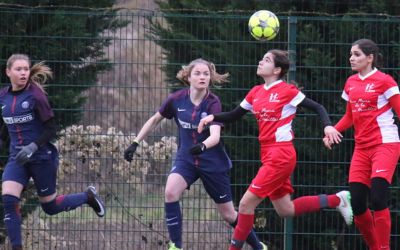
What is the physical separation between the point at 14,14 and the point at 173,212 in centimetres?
330

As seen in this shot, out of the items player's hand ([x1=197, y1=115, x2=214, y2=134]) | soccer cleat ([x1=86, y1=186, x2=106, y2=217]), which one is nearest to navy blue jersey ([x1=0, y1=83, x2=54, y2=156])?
soccer cleat ([x1=86, y1=186, x2=106, y2=217])

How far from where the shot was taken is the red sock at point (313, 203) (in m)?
10.2

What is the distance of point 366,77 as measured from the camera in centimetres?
998

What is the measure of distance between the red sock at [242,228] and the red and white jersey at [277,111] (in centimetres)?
74


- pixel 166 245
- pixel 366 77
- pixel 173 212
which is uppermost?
pixel 366 77

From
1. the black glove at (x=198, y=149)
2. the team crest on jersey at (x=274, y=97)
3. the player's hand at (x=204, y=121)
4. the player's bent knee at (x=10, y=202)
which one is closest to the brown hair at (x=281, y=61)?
the team crest on jersey at (x=274, y=97)

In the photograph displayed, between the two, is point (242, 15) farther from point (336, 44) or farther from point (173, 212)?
point (173, 212)

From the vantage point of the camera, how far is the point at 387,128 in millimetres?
9781

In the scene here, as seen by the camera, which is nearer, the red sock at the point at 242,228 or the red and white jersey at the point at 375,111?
the red sock at the point at 242,228

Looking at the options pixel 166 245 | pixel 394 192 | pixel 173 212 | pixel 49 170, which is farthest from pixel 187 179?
pixel 394 192

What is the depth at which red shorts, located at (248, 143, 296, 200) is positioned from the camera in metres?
9.53

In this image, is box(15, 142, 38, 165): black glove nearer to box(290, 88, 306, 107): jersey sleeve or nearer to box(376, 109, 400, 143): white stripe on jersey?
box(290, 88, 306, 107): jersey sleeve

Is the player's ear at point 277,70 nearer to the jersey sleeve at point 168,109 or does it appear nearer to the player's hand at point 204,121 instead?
the player's hand at point 204,121

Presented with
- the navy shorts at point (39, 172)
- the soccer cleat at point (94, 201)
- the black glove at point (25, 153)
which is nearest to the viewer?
the black glove at point (25, 153)
